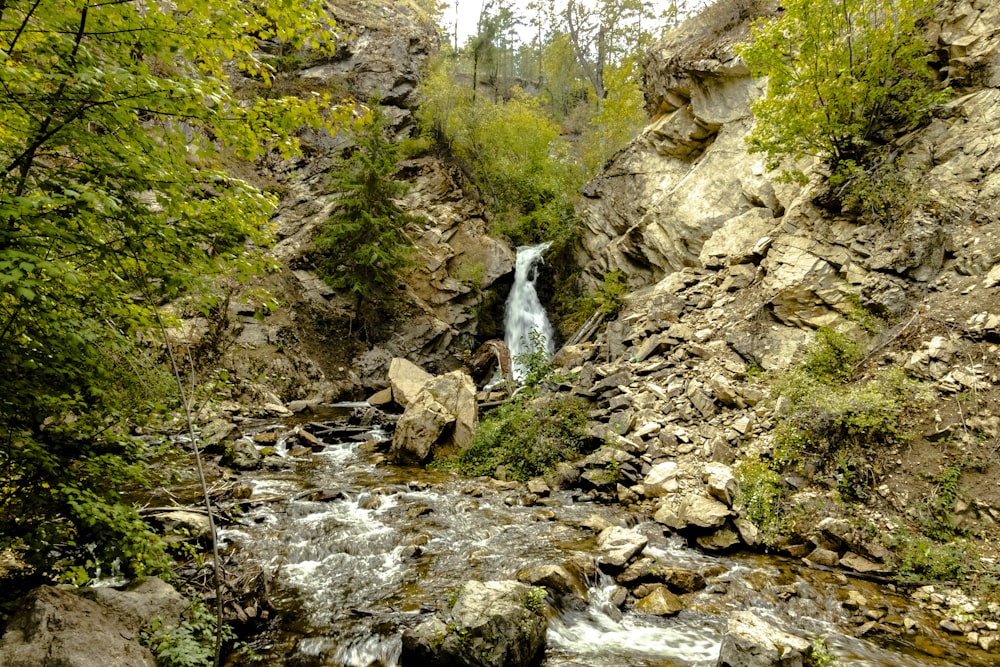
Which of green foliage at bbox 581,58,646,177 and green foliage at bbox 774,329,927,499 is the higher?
green foliage at bbox 581,58,646,177

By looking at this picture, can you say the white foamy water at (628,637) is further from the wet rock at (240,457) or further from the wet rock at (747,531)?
the wet rock at (240,457)

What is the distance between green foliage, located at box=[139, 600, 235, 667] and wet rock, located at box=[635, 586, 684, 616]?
14.0 ft

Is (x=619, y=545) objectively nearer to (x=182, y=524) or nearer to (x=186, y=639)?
(x=186, y=639)

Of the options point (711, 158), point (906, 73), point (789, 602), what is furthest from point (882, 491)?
point (711, 158)

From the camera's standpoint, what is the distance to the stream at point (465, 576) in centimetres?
480

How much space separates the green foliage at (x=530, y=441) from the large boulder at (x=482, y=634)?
5.29 meters

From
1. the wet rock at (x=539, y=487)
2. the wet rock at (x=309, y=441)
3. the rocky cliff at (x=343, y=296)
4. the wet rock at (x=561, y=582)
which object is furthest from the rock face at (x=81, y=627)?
the rocky cliff at (x=343, y=296)

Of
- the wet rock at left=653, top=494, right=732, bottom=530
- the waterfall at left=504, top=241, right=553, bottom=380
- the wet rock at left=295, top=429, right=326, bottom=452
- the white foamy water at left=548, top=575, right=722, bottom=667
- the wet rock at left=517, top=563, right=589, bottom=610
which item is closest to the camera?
the white foamy water at left=548, top=575, right=722, bottom=667

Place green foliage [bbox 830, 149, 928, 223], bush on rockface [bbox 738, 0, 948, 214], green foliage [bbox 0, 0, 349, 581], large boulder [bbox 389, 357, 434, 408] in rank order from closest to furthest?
1. green foliage [bbox 0, 0, 349, 581]
2. green foliage [bbox 830, 149, 928, 223]
3. bush on rockface [bbox 738, 0, 948, 214]
4. large boulder [bbox 389, 357, 434, 408]

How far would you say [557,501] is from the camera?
29.1 ft

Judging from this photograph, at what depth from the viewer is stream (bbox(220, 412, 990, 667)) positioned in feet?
15.8

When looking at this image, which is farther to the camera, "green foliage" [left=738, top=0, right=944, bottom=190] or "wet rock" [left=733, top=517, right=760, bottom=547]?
"green foliage" [left=738, top=0, right=944, bottom=190]

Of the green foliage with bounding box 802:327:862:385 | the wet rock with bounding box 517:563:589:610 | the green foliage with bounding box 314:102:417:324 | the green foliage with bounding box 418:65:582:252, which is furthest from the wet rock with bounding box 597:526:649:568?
the green foliage with bounding box 418:65:582:252

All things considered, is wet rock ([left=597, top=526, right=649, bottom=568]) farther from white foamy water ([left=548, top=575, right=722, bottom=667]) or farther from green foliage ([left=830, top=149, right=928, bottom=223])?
green foliage ([left=830, top=149, right=928, bottom=223])
